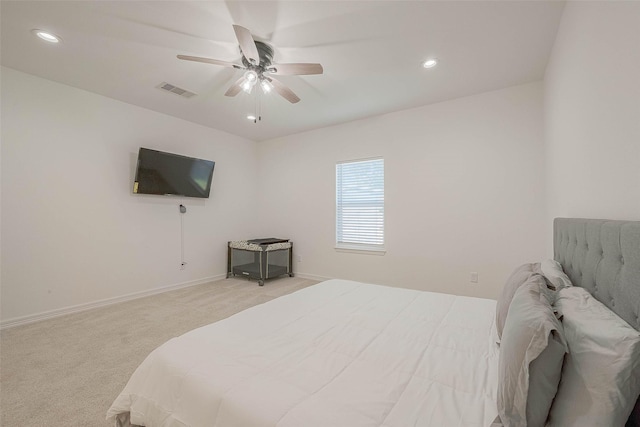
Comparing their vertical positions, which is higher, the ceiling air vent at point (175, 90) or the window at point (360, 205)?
the ceiling air vent at point (175, 90)

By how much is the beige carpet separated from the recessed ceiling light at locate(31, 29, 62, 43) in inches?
108

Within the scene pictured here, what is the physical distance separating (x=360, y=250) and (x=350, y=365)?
3.19 meters

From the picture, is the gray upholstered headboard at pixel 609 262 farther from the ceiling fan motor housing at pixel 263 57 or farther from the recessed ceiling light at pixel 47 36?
the recessed ceiling light at pixel 47 36

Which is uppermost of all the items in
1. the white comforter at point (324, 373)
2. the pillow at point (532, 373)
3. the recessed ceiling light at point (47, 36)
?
the recessed ceiling light at point (47, 36)

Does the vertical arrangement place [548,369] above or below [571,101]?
below

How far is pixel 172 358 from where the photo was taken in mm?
1211

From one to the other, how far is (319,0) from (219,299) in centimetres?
357

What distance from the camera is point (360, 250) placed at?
4316 mm

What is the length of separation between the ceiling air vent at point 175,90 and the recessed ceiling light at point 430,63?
9.24 feet

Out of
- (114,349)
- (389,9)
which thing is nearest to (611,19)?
(389,9)

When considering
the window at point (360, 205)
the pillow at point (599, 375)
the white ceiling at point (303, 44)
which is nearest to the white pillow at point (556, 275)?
the pillow at point (599, 375)

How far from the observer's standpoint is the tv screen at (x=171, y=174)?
145 inches

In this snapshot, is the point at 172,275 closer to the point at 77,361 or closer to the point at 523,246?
the point at 77,361

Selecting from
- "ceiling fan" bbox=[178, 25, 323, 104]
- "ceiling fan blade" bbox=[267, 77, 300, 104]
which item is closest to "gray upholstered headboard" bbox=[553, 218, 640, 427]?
"ceiling fan" bbox=[178, 25, 323, 104]
